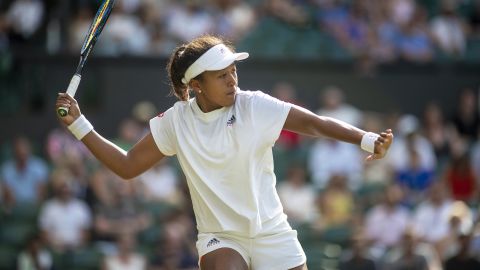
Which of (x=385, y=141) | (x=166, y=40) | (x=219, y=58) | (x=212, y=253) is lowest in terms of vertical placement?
(x=212, y=253)

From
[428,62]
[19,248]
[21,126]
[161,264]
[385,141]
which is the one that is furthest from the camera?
[428,62]

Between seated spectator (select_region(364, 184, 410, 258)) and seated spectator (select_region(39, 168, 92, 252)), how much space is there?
2765 mm

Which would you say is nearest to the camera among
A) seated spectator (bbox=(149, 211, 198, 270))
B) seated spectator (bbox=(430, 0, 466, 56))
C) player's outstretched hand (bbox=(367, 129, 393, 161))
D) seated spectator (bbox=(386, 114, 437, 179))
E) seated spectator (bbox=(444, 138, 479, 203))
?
player's outstretched hand (bbox=(367, 129, 393, 161))

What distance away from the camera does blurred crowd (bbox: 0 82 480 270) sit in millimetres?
10656

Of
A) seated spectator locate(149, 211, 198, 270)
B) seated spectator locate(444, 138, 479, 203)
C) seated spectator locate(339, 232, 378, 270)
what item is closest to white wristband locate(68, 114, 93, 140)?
seated spectator locate(149, 211, 198, 270)

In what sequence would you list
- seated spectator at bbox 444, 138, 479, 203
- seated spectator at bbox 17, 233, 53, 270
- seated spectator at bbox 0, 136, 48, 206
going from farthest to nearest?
seated spectator at bbox 444, 138, 479, 203 → seated spectator at bbox 0, 136, 48, 206 → seated spectator at bbox 17, 233, 53, 270

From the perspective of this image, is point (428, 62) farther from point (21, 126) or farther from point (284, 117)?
point (284, 117)

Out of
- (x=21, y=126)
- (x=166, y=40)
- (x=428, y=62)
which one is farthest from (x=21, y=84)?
(x=428, y=62)

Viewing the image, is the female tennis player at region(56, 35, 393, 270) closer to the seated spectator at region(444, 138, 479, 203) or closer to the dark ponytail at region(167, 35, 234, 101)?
the dark ponytail at region(167, 35, 234, 101)

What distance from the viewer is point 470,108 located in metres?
14.0

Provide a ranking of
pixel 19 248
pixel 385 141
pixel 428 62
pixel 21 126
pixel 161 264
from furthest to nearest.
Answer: pixel 428 62 → pixel 21 126 → pixel 19 248 → pixel 161 264 → pixel 385 141

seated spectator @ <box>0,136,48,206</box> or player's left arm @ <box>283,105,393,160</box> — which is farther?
seated spectator @ <box>0,136,48,206</box>

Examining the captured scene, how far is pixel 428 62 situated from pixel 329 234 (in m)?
4.05

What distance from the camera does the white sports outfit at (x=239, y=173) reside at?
18.4 ft
